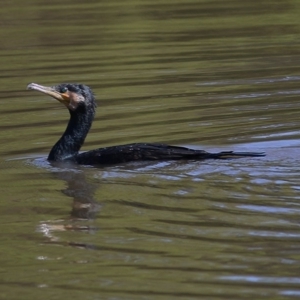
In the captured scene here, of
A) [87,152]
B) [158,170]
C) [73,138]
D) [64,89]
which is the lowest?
[158,170]

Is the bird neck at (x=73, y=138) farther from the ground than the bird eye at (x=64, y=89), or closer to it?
closer to it

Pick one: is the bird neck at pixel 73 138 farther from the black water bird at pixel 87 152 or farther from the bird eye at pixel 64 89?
the bird eye at pixel 64 89

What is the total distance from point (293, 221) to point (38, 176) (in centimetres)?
341

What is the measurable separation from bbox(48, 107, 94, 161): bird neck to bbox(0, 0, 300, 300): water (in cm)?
23

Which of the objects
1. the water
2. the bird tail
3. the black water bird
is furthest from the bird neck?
the bird tail

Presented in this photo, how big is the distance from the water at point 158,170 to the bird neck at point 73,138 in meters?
0.23

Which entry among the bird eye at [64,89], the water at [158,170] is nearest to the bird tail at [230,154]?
the water at [158,170]

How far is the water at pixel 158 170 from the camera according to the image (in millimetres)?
7238

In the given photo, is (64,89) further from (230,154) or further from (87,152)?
(230,154)

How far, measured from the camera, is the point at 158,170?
409 inches

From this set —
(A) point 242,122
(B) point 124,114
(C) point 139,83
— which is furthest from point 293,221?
(C) point 139,83

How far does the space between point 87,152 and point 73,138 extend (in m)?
0.46

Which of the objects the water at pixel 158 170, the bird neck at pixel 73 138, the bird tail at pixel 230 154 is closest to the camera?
the water at pixel 158 170

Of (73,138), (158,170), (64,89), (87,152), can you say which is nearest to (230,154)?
(158,170)
